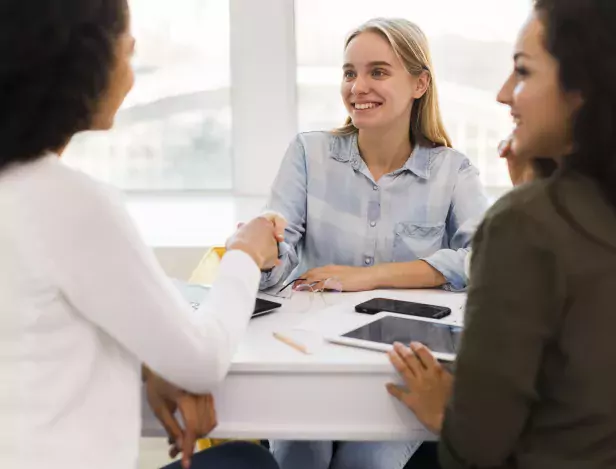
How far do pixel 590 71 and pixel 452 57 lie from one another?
64.4 inches

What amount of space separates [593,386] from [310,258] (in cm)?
107

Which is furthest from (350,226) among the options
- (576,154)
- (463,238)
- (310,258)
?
(576,154)

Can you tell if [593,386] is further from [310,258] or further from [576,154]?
[310,258]

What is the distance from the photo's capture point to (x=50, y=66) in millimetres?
850

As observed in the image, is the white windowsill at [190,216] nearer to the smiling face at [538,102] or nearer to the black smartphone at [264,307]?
the black smartphone at [264,307]

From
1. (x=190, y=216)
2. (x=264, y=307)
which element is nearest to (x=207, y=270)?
(x=264, y=307)

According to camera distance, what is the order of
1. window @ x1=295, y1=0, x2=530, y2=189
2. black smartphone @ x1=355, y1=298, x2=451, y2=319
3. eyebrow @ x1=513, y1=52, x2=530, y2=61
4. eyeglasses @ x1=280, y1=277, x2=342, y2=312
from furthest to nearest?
1. window @ x1=295, y1=0, x2=530, y2=189
2. eyeglasses @ x1=280, y1=277, x2=342, y2=312
3. black smartphone @ x1=355, y1=298, x2=451, y2=319
4. eyebrow @ x1=513, y1=52, x2=530, y2=61

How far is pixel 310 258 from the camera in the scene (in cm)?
185

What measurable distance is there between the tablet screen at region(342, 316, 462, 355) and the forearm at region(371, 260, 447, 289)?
11.1 inches

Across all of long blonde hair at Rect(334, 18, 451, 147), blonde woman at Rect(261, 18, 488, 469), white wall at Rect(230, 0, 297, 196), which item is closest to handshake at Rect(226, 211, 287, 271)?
blonde woman at Rect(261, 18, 488, 469)

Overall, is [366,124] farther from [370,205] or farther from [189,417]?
[189,417]

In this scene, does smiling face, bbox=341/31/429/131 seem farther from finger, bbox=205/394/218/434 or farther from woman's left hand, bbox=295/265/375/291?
Result: finger, bbox=205/394/218/434

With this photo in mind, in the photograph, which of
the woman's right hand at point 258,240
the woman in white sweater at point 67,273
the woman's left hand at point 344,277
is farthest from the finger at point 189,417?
the woman's left hand at point 344,277

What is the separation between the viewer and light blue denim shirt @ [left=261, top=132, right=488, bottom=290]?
1.78m
